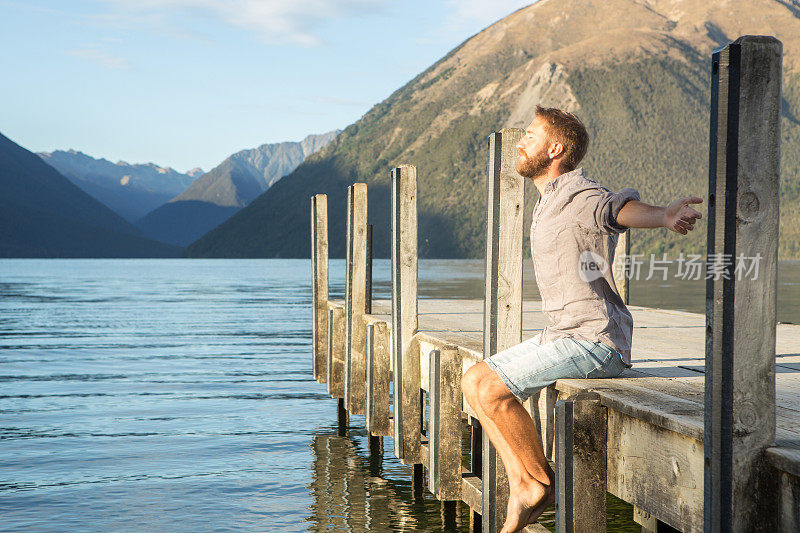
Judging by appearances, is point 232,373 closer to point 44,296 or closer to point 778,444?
point 778,444

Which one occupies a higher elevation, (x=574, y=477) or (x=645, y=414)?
(x=645, y=414)

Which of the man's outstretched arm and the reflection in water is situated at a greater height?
the man's outstretched arm

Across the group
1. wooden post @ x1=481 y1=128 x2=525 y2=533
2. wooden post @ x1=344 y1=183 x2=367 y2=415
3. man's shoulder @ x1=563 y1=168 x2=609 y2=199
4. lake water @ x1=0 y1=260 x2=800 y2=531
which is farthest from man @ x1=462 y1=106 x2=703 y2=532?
wooden post @ x1=344 y1=183 x2=367 y2=415

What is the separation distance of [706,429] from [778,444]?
296 mm

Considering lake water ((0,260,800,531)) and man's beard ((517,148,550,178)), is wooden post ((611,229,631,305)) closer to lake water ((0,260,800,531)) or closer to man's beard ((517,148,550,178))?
lake water ((0,260,800,531))

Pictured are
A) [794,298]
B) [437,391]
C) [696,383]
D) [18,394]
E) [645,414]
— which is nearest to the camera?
[645,414]

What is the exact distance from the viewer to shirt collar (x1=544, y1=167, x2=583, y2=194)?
13.7 feet

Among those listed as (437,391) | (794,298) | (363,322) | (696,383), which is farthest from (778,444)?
(794,298)

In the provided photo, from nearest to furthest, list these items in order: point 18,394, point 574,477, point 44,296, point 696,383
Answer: point 574,477 → point 696,383 → point 18,394 → point 44,296

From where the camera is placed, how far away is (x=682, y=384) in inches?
185

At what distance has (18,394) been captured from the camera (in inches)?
634

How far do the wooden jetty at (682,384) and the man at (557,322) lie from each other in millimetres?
157

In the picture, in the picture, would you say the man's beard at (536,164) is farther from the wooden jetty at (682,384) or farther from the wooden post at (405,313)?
the wooden post at (405,313)

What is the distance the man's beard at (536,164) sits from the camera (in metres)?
4.42
